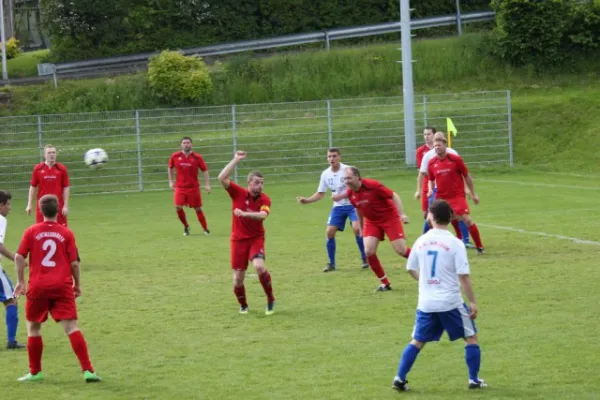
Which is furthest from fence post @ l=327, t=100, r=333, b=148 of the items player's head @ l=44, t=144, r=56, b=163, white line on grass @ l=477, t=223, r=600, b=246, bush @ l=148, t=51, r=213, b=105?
player's head @ l=44, t=144, r=56, b=163

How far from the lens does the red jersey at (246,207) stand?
43.4 ft

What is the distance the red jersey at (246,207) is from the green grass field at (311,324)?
3.50 feet

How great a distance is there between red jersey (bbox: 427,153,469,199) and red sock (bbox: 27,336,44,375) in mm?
8629

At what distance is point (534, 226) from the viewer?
70.1 ft

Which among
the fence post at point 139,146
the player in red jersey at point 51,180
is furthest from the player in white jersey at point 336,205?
the fence post at point 139,146

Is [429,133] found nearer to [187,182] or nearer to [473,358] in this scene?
[187,182]

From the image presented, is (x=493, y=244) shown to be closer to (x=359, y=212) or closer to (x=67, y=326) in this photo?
(x=359, y=212)

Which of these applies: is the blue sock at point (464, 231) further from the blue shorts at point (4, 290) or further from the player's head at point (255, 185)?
the blue shorts at point (4, 290)

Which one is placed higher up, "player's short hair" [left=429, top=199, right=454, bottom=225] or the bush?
the bush

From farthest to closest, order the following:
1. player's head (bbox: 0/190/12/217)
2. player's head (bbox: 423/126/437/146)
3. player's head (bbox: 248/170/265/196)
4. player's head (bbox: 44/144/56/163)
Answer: player's head (bbox: 423/126/437/146) → player's head (bbox: 44/144/56/163) → player's head (bbox: 248/170/265/196) → player's head (bbox: 0/190/12/217)

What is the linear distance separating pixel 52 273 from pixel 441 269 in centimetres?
375

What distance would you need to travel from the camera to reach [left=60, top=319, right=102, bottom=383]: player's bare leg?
32.7ft

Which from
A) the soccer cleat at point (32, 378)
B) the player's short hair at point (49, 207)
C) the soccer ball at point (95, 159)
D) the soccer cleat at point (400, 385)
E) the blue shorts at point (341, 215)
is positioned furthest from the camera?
the soccer ball at point (95, 159)

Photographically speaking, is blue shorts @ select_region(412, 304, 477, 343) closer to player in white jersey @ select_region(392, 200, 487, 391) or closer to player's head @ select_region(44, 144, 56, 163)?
player in white jersey @ select_region(392, 200, 487, 391)
